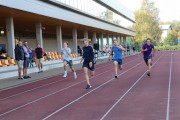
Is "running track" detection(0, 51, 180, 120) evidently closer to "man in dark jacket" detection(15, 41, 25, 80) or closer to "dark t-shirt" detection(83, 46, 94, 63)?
"dark t-shirt" detection(83, 46, 94, 63)

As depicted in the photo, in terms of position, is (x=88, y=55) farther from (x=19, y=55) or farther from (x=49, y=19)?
(x=49, y=19)

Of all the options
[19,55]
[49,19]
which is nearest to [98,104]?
[19,55]

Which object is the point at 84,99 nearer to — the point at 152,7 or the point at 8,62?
the point at 8,62

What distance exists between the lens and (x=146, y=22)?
94.9 m

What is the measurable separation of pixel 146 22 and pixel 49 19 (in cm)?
6831

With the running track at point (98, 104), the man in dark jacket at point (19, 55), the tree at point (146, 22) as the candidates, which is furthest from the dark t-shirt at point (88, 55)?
the tree at point (146, 22)

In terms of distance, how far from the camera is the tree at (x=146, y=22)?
309ft

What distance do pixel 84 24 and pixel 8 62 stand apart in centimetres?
1605

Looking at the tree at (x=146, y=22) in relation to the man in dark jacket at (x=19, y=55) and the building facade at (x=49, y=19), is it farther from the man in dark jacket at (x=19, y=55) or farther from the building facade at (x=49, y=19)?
the man in dark jacket at (x=19, y=55)

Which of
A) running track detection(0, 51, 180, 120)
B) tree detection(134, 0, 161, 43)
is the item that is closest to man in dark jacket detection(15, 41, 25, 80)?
running track detection(0, 51, 180, 120)

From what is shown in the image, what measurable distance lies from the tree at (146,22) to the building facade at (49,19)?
23.5 metres

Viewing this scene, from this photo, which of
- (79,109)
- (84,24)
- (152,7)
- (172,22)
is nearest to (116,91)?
(79,109)

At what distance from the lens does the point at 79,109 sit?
8844mm

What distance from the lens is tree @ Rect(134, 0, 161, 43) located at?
3706 inches
